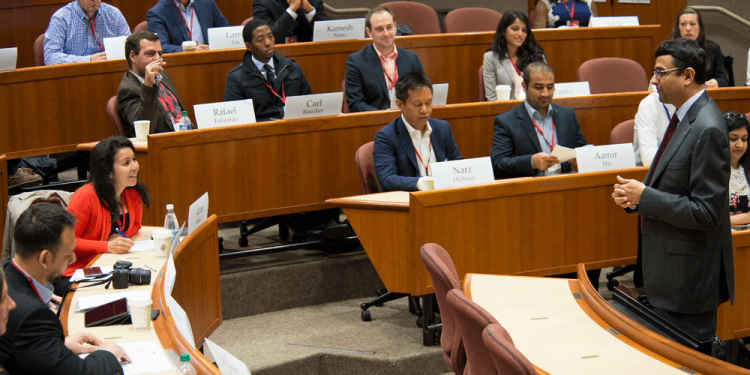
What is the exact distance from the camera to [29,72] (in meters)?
4.11

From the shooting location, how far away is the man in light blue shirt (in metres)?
4.50

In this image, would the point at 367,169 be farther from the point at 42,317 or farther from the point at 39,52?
the point at 39,52

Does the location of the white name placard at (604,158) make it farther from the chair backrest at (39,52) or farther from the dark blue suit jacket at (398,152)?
the chair backrest at (39,52)

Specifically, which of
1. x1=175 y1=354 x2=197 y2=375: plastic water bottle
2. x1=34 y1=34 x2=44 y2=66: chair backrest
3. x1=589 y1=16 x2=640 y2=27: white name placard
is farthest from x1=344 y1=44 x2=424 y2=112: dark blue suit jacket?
x1=175 y1=354 x2=197 y2=375: plastic water bottle

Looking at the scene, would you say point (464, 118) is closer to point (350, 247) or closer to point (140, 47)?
point (350, 247)

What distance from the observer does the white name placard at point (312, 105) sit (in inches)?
153

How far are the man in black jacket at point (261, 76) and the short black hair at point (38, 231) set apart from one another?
2315 millimetres

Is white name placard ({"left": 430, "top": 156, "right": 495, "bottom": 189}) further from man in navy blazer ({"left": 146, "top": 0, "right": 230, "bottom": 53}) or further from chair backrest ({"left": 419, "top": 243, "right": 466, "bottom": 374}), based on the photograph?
man in navy blazer ({"left": 146, "top": 0, "right": 230, "bottom": 53})

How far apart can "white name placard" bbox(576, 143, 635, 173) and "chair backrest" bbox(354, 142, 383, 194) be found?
1035 millimetres

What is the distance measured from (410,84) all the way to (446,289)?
1.66 m

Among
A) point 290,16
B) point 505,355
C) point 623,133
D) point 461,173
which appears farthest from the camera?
point 290,16

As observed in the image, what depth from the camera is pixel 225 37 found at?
4684 millimetres

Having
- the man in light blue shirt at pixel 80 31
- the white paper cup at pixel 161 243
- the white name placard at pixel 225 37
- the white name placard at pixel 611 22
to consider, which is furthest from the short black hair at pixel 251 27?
the white name placard at pixel 611 22

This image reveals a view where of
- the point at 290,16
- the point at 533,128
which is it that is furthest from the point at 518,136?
the point at 290,16
